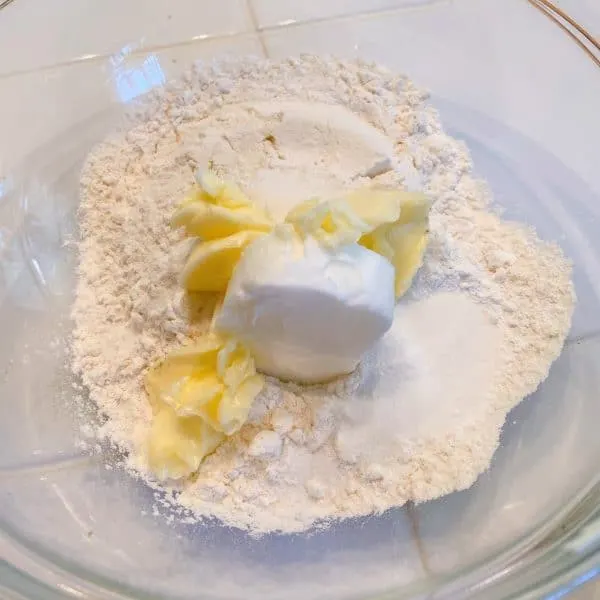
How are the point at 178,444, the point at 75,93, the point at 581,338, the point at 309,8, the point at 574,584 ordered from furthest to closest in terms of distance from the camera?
1. the point at 309,8
2. the point at 75,93
3. the point at 581,338
4. the point at 178,444
5. the point at 574,584

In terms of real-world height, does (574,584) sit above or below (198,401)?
below

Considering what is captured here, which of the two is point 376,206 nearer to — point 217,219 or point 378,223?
point 378,223

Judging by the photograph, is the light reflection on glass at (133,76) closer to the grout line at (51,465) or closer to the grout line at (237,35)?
the grout line at (237,35)

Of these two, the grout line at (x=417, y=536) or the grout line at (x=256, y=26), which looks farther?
the grout line at (x=256, y=26)

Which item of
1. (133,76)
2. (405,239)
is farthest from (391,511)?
(133,76)

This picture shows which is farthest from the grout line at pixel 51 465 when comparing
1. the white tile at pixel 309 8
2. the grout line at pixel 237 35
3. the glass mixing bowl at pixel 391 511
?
the white tile at pixel 309 8

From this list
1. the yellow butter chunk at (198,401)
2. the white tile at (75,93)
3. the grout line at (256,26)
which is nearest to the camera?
the yellow butter chunk at (198,401)

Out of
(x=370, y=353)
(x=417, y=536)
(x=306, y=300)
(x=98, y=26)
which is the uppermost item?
(x=98, y=26)

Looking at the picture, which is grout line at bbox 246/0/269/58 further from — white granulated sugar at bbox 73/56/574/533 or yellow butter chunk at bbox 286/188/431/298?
yellow butter chunk at bbox 286/188/431/298
